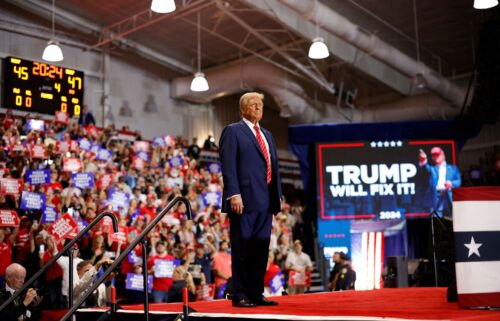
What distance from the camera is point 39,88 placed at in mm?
18047

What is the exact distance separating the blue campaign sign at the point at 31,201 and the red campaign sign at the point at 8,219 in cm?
53

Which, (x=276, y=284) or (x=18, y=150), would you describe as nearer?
(x=276, y=284)

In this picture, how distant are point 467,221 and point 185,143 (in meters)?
17.2

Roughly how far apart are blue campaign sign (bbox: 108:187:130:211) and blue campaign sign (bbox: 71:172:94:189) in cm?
46

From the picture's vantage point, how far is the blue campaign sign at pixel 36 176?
458 inches

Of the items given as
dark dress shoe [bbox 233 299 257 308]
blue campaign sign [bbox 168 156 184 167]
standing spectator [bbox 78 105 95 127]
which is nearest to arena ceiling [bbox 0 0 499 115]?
standing spectator [bbox 78 105 95 127]

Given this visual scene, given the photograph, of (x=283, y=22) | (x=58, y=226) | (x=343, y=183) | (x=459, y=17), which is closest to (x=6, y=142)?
(x=58, y=226)

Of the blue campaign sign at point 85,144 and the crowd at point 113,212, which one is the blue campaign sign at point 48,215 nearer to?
the crowd at point 113,212

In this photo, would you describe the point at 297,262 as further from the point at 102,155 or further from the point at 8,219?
the point at 8,219

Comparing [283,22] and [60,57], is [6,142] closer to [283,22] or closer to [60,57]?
[60,57]

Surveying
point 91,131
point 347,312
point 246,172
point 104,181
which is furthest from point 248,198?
point 91,131

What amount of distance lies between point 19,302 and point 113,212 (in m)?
5.45

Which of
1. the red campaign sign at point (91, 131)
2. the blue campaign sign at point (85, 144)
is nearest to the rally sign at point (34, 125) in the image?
the blue campaign sign at point (85, 144)

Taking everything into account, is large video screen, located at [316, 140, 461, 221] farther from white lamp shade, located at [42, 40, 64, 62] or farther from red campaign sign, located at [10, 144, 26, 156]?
red campaign sign, located at [10, 144, 26, 156]
